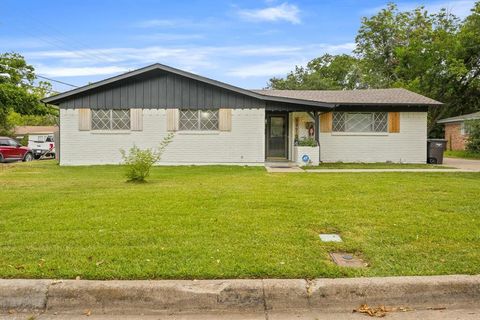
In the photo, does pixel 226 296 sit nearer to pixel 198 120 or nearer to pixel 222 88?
pixel 222 88

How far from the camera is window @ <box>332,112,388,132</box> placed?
18.7 meters

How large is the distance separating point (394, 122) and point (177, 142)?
9.34m

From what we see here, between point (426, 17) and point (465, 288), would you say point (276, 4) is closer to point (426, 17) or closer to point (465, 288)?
point (465, 288)

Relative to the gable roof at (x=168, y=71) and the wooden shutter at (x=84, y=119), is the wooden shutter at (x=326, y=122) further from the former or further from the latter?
the wooden shutter at (x=84, y=119)

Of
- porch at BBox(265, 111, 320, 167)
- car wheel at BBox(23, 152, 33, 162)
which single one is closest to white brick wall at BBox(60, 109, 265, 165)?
porch at BBox(265, 111, 320, 167)

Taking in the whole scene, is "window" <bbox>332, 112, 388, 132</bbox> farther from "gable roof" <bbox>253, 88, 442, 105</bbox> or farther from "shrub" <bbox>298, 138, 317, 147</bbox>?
"shrub" <bbox>298, 138, 317, 147</bbox>

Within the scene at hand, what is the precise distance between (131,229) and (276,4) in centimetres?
1136

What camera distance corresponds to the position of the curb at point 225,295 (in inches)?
143

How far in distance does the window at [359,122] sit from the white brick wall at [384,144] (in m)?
0.32

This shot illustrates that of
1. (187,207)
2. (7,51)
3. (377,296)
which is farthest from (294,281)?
(7,51)

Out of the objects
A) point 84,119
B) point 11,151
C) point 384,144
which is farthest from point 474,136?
point 11,151

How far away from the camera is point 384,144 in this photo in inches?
735

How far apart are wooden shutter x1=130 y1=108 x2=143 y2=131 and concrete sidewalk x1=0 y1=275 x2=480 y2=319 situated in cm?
1380

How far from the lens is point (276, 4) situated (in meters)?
14.7
